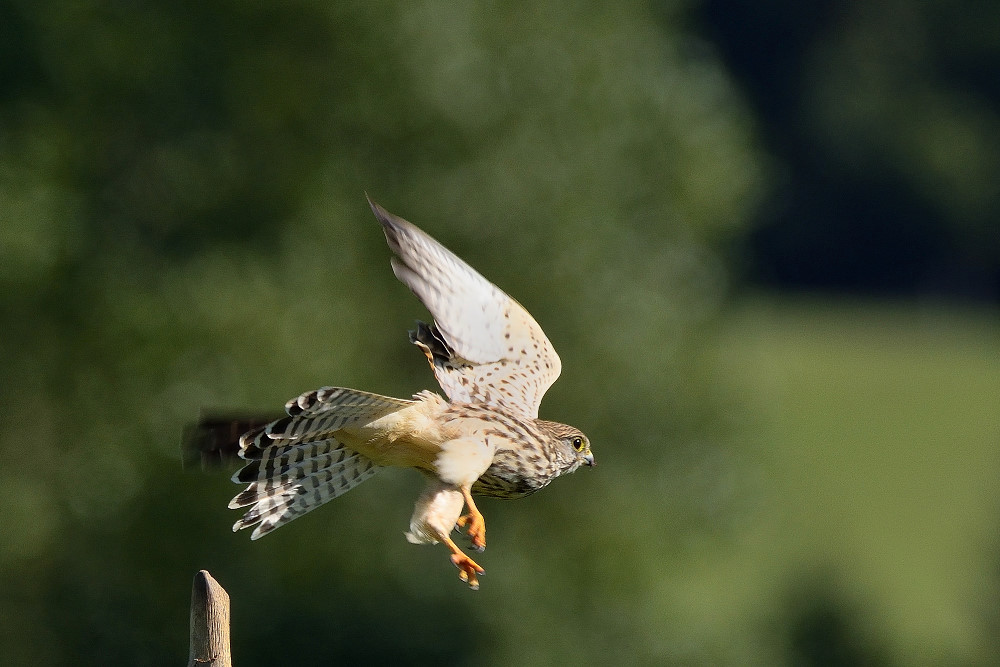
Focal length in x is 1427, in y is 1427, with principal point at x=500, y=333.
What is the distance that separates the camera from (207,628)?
4.55m

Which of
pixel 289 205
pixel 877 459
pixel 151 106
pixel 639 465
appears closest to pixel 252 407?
pixel 289 205

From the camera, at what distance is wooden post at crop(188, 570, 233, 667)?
14.9ft

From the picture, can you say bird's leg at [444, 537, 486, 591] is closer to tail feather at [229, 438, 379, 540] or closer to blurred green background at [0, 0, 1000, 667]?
tail feather at [229, 438, 379, 540]

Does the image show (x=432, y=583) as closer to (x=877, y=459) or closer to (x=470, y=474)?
(x=470, y=474)

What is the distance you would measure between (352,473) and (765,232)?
254ft

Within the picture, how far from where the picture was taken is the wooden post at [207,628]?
454cm

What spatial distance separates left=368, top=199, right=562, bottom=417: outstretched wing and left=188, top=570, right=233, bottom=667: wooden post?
140 cm

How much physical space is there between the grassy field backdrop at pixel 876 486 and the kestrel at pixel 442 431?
967 inches

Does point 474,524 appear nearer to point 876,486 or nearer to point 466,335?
point 466,335

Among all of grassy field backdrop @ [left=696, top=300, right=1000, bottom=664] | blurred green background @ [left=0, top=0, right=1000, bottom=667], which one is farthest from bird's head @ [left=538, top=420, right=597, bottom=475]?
grassy field backdrop @ [left=696, top=300, right=1000, bottom=664]

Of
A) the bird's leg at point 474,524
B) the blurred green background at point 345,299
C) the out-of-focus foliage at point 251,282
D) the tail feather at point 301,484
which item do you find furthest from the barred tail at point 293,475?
the out-of-focus foliage at point 251,282

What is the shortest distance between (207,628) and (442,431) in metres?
1.12

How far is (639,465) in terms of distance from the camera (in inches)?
789

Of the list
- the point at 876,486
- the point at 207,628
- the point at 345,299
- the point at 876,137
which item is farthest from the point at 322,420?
the point at 876,137
